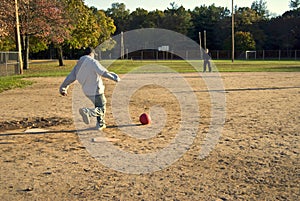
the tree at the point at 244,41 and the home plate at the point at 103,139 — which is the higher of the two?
the tree at the point at 244,41

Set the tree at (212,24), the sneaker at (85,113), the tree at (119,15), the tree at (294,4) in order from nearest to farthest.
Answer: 1. the sneaker at (85,113)
2. the tree at (212,24)
3. the tree at (119,15)
4. the tree at (294,4)

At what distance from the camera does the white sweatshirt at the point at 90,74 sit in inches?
275

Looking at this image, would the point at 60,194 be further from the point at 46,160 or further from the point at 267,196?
the point at 267,196

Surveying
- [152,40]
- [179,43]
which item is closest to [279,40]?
[179,43]

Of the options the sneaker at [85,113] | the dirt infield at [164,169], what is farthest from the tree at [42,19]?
the sneaker at [85,113]

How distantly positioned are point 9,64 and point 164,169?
25.2 m

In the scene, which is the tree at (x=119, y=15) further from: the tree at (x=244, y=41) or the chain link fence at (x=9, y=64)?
the chain link fence at (x=9, y=64)

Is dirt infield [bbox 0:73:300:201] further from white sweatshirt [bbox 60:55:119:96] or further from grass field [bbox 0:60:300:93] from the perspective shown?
grass field [bbox 0:60:300:93]

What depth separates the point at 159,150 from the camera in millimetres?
5871

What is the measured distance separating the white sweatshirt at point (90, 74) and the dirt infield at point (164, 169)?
89 centimetres

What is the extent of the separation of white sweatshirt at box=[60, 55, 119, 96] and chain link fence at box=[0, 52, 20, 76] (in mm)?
21143

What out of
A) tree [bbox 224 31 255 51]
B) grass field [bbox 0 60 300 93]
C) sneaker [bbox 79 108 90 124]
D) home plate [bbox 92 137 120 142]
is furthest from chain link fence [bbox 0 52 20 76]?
tree [bbox 224 31 255 51]

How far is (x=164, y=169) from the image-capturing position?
4.97 metres

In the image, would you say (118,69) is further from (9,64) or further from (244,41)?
(244,41)
